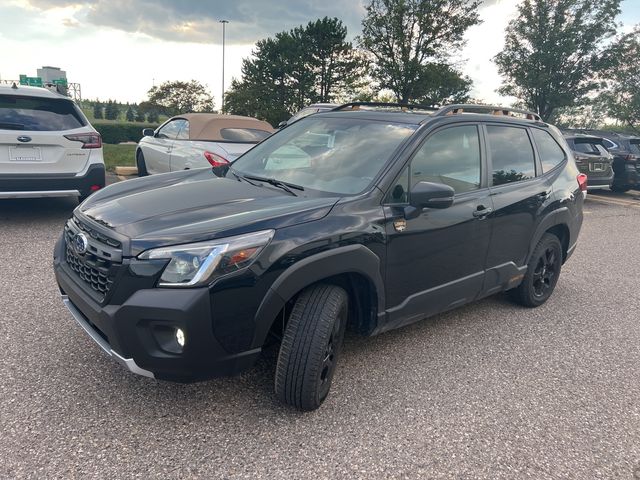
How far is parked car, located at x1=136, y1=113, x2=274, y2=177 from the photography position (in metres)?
6.95

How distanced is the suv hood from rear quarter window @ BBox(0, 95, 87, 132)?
313 cm

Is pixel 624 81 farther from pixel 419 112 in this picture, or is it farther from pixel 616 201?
pixel 419 112

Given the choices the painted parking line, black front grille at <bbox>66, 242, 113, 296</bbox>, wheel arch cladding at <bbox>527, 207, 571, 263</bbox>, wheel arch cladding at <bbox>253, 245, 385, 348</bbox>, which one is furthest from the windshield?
the painted parking line

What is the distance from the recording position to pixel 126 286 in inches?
89.7

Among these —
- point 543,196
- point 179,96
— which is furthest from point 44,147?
point 179,96

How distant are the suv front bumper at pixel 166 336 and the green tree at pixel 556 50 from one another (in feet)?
76.2

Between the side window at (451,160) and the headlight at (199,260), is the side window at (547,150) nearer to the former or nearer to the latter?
the side window at (451,160)

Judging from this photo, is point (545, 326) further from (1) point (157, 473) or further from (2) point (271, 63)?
(2) point (271, 63)

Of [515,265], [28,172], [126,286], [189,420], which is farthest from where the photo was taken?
[28,172]

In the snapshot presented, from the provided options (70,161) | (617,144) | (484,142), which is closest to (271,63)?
(617,144)

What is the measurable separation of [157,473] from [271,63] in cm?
3514

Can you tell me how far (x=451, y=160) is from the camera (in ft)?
11.1

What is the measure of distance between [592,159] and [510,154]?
8542 millimetres

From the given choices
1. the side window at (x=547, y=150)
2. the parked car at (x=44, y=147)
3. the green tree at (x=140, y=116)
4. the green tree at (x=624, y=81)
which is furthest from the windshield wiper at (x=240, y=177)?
the green tree at (x=140, y=116)
